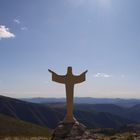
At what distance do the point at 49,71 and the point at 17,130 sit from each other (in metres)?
99.1

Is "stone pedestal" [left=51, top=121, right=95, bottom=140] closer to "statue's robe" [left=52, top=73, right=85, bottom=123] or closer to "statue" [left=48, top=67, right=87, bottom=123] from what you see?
"statue" [left=48, top=67, right=87, bottom=123]

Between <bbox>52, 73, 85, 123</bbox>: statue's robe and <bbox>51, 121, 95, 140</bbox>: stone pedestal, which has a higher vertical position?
<bbox>52, 73, 85, 123</bbox>: statue's robe

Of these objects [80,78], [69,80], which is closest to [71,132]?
[69,80]

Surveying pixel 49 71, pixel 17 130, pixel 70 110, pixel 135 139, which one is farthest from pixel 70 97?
pixel 17 130

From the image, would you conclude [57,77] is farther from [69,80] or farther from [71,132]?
[71,132]

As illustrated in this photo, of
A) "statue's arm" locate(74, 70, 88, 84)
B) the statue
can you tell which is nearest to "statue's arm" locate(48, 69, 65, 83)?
the statue

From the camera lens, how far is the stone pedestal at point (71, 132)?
20577 mm

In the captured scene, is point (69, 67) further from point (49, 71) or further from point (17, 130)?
point (17, 130)

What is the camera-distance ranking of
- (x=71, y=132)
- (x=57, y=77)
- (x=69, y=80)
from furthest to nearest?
(x=69, y=80) → (x=57, y=77) → (x=71, y=132)

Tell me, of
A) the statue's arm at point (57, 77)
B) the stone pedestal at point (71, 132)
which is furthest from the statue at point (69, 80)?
the stone pedestal at point (71, 132)

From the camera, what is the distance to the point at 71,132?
20.9 meters

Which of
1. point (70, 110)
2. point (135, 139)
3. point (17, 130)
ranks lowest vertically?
point (17, 130)

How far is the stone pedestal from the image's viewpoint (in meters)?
20.6

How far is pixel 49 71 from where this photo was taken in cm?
2169
